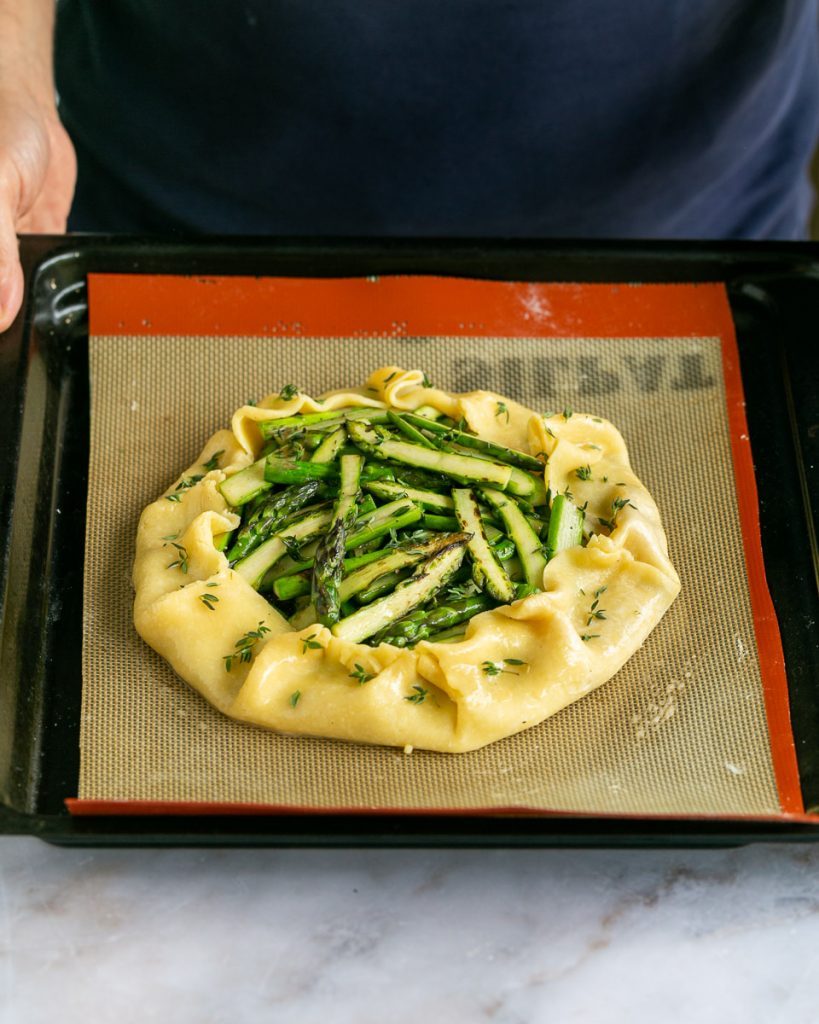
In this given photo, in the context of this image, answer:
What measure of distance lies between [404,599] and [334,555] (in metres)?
0.22

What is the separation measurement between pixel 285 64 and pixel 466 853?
262 centimetres

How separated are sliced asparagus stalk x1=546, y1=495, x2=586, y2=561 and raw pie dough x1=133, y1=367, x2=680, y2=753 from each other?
0.03 meters

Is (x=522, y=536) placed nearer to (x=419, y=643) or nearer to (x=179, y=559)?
(x=419, y=643)

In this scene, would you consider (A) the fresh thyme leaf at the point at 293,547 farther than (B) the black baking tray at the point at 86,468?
Yes

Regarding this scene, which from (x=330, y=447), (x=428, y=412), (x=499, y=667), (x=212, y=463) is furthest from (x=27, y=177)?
(x=499, y=667)

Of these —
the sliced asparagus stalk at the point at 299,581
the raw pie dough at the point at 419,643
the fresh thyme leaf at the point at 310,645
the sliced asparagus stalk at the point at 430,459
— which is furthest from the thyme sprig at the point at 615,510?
the fresh thyme leaf at the point at 310,645

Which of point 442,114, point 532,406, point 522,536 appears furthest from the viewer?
point 442,114

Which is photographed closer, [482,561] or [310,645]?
[310,645]

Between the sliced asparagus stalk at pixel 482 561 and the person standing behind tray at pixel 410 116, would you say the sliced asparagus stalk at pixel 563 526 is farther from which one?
the person standing behind tray at pixel 410 116

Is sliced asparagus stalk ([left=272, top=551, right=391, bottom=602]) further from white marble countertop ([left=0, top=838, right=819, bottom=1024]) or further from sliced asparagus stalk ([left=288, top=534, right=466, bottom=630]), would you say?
white marble countertop ([left=0, top=838, right=819, bottom=1024])

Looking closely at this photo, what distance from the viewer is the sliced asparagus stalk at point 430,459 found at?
3564 millimetres

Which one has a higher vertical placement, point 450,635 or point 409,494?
point 409,494

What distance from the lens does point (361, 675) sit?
123 inches

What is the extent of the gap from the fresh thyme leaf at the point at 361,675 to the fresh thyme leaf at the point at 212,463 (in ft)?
2.79
